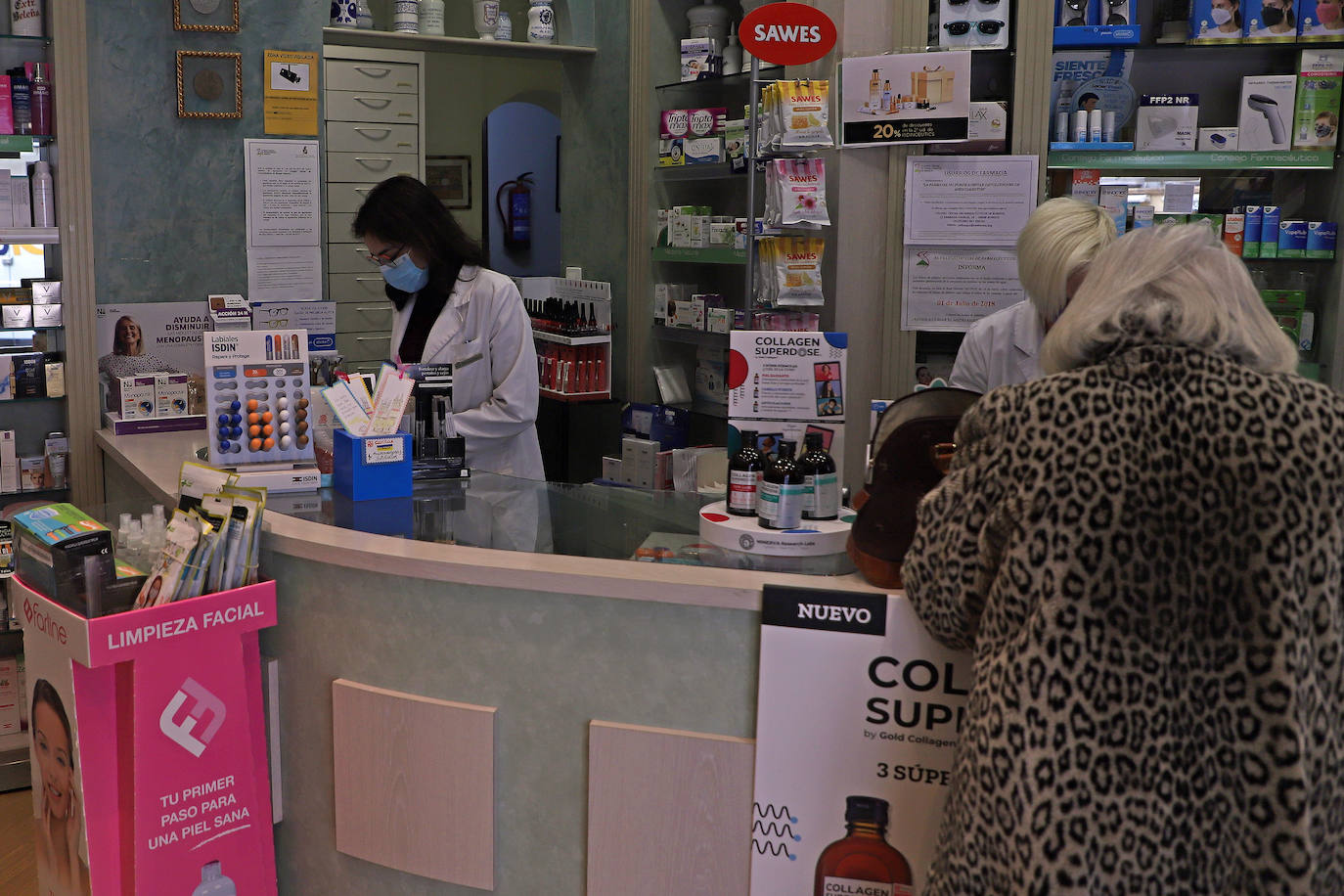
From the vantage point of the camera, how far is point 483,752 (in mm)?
2539

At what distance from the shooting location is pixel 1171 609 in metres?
1.74

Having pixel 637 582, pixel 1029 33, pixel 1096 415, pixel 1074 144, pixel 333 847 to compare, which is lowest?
pixel 333 847

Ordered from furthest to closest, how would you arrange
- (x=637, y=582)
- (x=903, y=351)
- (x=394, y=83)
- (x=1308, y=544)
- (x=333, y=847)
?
(x=394, y=83)
(x=903, y=351)
(x=333, y=847)
(x=637, y=582)
(x=1308, y=544)

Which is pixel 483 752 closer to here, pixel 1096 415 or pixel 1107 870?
pixel 1107 870

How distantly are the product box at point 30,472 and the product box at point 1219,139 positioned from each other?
4.35 m

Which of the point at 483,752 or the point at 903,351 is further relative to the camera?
the point at 903,351

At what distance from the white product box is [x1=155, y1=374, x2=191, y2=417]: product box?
1.78 ft

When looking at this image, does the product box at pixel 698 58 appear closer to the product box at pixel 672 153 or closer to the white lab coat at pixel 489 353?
the product box at pixel 672 153

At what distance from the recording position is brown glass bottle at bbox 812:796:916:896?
7.64 feet

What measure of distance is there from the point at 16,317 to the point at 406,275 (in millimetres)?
1509

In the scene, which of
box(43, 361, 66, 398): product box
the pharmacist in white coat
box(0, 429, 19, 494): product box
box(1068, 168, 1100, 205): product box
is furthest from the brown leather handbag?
box(0, 429, 19, 494): product box

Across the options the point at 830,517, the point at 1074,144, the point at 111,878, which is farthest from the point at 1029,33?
the point at 111,878

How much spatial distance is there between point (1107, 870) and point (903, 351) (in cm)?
299

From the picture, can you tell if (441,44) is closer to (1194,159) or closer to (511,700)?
(1194,159)
